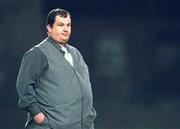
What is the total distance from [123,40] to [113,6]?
373 millimetres

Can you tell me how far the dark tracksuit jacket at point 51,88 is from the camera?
5.39 meters

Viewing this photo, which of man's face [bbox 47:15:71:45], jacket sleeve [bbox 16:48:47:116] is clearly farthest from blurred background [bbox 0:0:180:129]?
jacket sleeve [bbox 16:48:47:116]

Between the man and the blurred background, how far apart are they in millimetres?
2703

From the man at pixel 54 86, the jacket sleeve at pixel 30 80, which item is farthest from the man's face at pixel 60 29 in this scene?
the jacket sleeve at pixel 30 80

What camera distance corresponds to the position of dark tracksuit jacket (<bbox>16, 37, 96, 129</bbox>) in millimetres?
5395

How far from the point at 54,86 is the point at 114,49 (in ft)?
9.65

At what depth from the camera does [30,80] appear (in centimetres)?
539

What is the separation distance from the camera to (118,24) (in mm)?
8297

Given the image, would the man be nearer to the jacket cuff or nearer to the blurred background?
the jacket cuff

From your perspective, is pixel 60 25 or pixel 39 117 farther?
pixel 60 25

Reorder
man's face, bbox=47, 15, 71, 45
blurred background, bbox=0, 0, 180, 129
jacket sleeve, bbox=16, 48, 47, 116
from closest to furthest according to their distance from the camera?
jacket sleeve, bbox=16, 48, 47, 116 → man's face, bbox=47, 15, 71, 45 → blurred background, bbox=0, 0, 180, 129

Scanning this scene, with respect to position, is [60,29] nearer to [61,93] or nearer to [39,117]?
[61,93]

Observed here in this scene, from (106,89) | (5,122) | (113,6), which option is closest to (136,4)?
(113,6)

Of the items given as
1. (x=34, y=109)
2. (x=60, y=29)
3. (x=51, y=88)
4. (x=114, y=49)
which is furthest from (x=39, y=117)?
(x=114, y=49)
